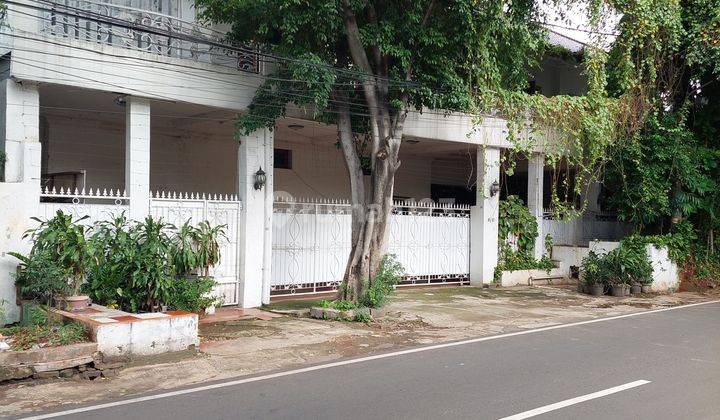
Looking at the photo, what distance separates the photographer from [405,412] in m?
5.68

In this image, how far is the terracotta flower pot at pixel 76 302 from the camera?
8.68 meters

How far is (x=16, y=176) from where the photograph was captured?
9688 millimetres

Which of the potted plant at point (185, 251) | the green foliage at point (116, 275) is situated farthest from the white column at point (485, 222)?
the green foliage at point (116, 275)

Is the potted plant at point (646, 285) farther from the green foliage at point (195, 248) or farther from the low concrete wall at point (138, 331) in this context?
the low concrete wall at point (138, 331)

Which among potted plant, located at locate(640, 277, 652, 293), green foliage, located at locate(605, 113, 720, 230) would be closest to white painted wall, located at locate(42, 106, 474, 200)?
green foliage, located at locate(605, 113, 720, 230)

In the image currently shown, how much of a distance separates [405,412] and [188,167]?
38.0 feet

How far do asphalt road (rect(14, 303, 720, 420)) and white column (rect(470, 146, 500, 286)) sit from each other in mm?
7574

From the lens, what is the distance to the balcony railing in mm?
10086

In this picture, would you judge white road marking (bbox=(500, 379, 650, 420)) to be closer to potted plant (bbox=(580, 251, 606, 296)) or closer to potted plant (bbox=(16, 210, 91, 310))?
potted plant (bbox=(16, 210, 91, 310))

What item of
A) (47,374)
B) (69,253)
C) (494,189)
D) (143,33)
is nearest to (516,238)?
(494,189)

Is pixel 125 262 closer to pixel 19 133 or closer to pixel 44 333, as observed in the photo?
pixel 44 333

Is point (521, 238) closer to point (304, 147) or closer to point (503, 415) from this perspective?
point (304, 147)

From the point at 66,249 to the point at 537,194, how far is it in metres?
13.4

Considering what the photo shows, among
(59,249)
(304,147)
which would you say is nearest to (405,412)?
(59,249)
